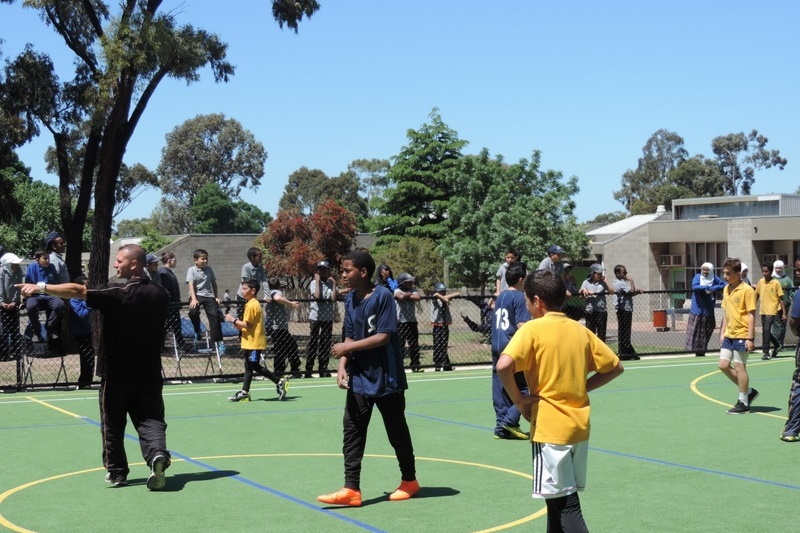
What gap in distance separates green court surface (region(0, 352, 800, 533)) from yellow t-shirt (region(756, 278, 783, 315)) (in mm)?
5653

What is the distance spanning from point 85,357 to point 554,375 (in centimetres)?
1273

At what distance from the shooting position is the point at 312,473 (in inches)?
376

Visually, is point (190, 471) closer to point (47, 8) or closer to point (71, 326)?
point (71, 326)

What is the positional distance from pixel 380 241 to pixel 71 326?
38.9 meters

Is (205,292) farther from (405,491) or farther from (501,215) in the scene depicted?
(501,215)

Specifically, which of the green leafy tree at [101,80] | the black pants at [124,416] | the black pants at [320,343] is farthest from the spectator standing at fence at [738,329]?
the green leafy tree at [101,80]

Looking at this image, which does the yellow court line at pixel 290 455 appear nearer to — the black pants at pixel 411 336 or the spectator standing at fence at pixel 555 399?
the spectator standing at fence at pixel 555 399

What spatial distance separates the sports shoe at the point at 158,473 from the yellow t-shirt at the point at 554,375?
3919mm

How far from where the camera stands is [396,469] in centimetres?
973

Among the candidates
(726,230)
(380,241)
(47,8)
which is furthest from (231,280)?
(47,8)

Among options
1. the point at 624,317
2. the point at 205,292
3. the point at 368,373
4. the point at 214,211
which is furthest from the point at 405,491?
the point at 214,211

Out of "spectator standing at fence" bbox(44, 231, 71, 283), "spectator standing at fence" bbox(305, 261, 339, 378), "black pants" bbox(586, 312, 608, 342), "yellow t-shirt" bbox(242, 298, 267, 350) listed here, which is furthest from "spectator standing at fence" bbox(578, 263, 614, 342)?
"spectator standing at fence" bbox(44, 231, 71, 283)

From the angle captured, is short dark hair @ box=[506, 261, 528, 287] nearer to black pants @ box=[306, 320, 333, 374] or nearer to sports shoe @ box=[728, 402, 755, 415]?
sports shoe @ box=[728, 402, 755, 415]

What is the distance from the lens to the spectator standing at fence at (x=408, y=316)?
61.4 feet
